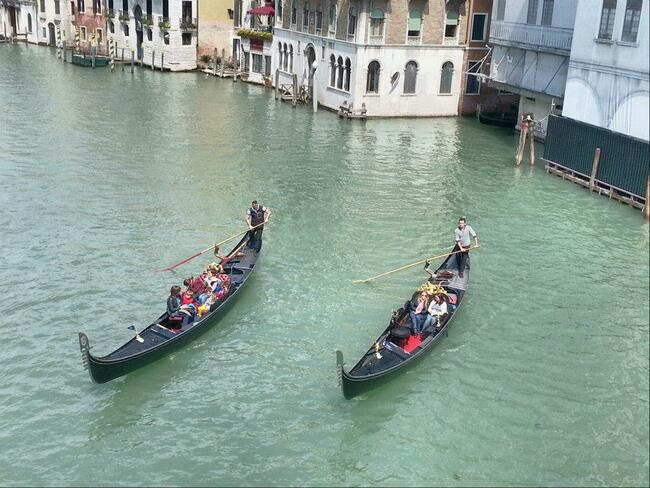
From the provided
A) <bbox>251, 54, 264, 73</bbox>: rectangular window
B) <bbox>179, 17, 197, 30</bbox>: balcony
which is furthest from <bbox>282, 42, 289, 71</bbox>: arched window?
<bbox>179, 17, 197, 30</bbox>: balcony

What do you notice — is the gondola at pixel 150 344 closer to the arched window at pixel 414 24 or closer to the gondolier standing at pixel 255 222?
the gondolier standing at pixel 255 222

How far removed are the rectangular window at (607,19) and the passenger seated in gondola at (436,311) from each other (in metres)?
7.67

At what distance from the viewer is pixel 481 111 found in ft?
120

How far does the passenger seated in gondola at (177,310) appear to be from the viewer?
1420cm

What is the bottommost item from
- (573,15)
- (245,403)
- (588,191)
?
(245,403)

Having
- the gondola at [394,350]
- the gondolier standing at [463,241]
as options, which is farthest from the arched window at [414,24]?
the gondola at [394,350]

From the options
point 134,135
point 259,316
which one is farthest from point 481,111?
point 259,316

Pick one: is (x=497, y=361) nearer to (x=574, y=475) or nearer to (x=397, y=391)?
(x=397, y=391)

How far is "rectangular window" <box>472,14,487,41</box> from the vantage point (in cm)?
3594

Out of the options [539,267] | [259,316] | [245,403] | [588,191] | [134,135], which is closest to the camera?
[245,403]

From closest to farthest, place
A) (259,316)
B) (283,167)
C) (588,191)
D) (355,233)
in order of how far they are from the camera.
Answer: (259,316)
(355,233)
(588,191)
(283,167)

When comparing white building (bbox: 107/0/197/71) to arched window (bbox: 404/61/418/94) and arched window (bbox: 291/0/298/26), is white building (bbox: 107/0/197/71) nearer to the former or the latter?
arched window (bbox: 291/0/298/26)

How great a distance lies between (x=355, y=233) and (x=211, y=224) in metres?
4.07

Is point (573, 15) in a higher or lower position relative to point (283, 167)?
higher
